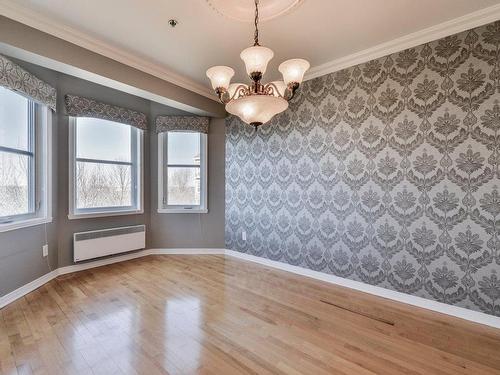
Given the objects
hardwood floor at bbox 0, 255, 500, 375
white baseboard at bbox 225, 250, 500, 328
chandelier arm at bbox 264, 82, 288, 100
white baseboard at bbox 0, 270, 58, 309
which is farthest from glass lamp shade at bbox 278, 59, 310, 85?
white baseboard at bbox 0, 270, 58, 309

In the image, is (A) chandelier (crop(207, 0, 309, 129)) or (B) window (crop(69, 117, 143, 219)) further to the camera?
(B) window (crop(69, 117, 143, 219))

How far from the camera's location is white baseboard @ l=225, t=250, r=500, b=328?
2.33 meters

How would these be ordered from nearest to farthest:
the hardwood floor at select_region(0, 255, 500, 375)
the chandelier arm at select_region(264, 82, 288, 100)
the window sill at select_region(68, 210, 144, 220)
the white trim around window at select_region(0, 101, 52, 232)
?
1. the hardwood floor at select_region(0, 255, 500, 375)
2. the chandelier arm at select_region(264, 82, 288, 100)
3. the white trim around window at select_region(0, 101, 52, 232)
4. the window sill at select_region(68, 210, 144, 220)

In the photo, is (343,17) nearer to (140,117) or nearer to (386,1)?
(386,1)

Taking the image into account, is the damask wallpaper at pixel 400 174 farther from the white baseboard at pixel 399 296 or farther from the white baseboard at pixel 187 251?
the white baseboard at pixel 187 251

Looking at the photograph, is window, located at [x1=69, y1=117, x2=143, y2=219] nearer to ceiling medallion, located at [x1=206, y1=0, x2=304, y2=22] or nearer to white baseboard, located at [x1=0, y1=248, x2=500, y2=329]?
white baseboard, located at [x1=0, y1=248, x2=500, y2=329]

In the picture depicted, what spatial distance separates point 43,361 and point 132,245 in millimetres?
2399

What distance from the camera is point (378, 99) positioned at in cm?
290

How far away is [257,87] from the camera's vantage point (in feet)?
6.70

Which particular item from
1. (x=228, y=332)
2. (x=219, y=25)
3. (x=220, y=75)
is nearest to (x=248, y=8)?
(x=219, y=25)

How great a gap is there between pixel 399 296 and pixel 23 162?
14.5ft

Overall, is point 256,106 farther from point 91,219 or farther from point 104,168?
point 91,219

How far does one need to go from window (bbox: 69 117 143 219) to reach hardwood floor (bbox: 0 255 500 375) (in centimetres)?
113

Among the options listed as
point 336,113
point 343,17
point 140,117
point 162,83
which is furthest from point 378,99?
point 140,117
